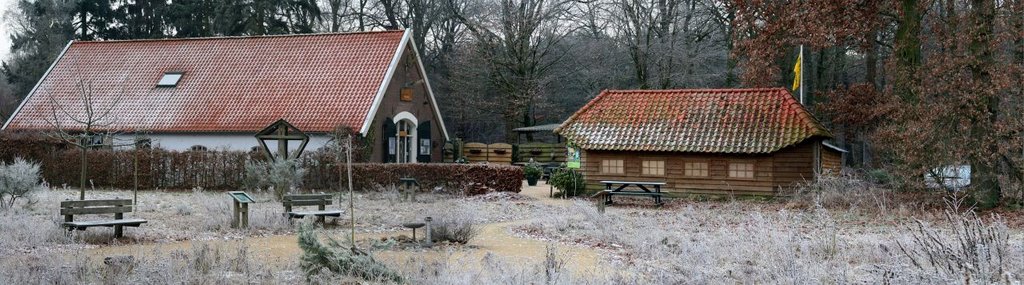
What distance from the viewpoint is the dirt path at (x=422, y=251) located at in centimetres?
1232

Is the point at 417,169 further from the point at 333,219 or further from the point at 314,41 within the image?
the point at 314,41

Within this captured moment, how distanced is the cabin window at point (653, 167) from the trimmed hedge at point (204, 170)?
340 centimetres

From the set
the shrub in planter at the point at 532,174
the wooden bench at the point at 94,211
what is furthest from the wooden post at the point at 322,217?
the shrub in planter at the point at 532,174

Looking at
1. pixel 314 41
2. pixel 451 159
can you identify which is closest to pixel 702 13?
pixel 451 159

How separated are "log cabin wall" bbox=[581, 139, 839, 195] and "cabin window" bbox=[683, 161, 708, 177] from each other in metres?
0.05

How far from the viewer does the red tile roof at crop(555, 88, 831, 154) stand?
24.5 metres

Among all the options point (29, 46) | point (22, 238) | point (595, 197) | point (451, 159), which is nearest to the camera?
point (22, 238)

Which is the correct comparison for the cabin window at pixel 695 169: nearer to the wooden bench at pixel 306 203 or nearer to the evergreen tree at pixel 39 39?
the wooden bench at pixel 306 203

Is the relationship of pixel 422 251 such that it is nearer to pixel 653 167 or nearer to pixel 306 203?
pixel 306 203

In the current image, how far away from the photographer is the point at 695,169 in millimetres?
25172

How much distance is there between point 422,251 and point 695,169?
43.3 feet

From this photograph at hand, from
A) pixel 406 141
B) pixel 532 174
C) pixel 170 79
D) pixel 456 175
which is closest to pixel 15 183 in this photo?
pixel 456 175

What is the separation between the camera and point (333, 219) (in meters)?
17.5

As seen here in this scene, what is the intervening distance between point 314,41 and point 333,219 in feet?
64.8
